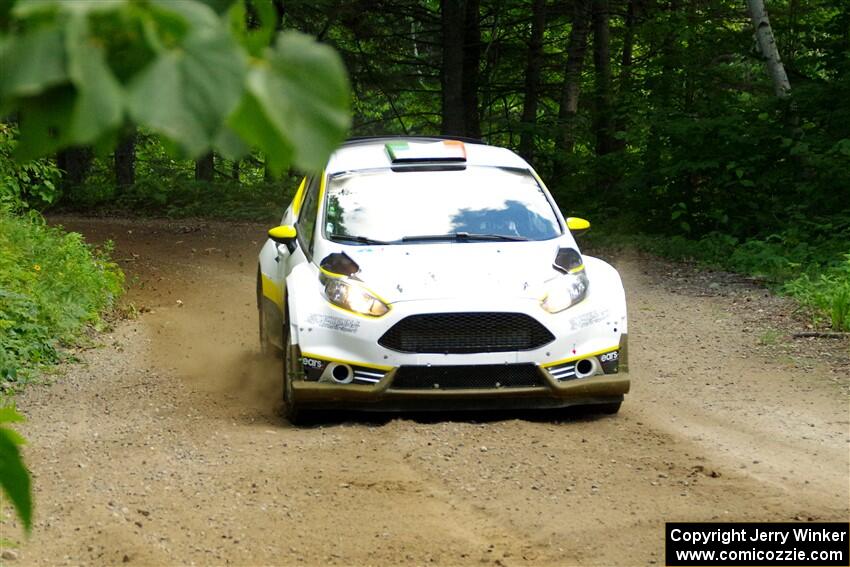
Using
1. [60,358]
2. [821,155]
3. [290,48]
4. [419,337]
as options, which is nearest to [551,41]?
[821,155]

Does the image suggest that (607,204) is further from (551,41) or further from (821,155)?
(551,41)

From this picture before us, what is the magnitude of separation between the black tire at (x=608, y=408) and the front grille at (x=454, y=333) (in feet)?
3.14

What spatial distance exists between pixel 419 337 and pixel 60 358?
13.8ft

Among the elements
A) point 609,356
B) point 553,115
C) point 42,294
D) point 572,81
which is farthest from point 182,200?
point 609,356


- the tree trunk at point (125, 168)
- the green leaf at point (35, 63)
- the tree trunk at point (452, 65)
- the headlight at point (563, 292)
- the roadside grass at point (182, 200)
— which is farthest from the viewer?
the tree trunk at point (125, 168)

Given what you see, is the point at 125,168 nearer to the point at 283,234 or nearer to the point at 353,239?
the point at 283,234

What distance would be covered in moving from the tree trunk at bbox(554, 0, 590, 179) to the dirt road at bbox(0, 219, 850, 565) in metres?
13.0

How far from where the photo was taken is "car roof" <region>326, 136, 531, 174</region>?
9180 mm

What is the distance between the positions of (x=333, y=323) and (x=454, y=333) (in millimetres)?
800

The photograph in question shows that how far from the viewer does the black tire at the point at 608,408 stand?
320 inches

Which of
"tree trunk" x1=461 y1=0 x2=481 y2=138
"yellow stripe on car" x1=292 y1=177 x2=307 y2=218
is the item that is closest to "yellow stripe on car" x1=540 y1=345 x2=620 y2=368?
"yellow stripe on car" x1=292 y1=177 x2=307 y2=218

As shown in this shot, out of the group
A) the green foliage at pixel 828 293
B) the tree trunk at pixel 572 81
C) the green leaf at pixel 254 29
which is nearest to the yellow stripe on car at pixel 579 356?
the green foliage at pixel 828 293

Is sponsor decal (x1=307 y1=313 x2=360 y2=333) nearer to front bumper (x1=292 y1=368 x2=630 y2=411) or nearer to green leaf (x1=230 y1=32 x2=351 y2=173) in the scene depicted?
front bumper (x1=292 y1=368 x2=630 y2=411)

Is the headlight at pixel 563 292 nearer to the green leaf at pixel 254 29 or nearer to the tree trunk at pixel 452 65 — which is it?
the green leaf at pixel 254 29
